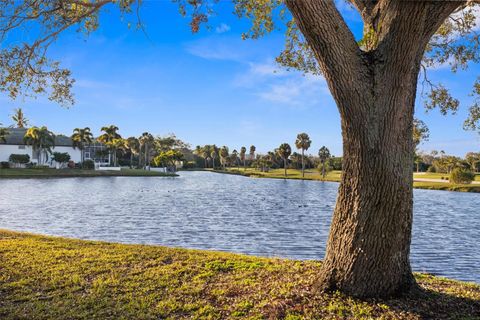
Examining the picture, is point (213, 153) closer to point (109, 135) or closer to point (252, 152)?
point (252, 152)

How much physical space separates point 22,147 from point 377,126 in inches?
3351

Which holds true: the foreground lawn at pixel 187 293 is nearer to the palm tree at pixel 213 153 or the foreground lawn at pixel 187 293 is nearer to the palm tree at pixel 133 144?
the palm tree at pixel 133 144

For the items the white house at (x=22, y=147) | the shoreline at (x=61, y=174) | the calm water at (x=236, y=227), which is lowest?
the calm water at (x=236, y=227)

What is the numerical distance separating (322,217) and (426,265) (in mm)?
12271

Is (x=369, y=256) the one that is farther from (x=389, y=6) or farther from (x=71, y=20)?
(x=71, y=20)

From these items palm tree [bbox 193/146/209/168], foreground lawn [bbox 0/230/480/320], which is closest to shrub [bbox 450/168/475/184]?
foreground lawn [bbox 0/230/480/320]

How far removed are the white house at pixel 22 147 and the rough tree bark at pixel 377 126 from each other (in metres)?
77.2

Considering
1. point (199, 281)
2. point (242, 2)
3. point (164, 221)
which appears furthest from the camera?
point (164, 221)

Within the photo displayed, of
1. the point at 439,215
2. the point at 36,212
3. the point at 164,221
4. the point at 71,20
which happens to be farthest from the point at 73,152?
the point at 71,20

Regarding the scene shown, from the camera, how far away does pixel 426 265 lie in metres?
12.6

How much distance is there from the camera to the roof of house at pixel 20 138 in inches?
2958

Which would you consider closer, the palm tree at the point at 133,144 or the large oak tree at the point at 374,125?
the large oak tree at the point at 374,125

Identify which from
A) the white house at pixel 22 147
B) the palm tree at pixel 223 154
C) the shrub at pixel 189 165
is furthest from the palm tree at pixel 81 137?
the palm tree at pixel 223 154

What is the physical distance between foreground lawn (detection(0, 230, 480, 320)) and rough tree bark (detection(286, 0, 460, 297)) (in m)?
0.47
